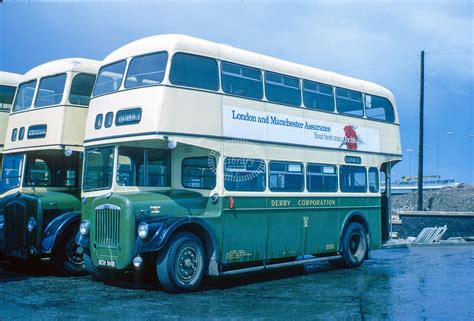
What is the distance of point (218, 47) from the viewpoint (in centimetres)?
1059

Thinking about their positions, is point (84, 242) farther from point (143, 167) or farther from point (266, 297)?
point (266, 297)

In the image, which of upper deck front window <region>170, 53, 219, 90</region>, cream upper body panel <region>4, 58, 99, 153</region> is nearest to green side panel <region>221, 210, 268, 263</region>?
upper deck front window <region>170, 53, 219, 90</region>

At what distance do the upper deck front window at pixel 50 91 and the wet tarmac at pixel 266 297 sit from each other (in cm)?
355

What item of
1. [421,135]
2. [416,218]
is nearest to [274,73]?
[416,218]

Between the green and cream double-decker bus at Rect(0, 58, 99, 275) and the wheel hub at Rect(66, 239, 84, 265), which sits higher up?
the green and cream double-decker bus at Rect(0, 58, 99, 275)

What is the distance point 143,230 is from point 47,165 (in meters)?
4.35

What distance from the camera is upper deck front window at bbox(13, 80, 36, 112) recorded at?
12969mm

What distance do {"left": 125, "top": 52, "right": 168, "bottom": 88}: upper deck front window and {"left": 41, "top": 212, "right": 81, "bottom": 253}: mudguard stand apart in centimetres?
305

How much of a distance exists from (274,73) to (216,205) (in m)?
3.08

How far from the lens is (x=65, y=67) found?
494 inches

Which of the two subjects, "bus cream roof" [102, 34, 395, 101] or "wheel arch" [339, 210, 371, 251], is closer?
"bus cream roof" [102, 34, 395, 101]

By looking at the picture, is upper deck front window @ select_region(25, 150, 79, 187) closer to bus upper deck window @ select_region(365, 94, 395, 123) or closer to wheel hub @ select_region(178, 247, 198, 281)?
wheel hub @ select_region(178, 247, 198, 281)

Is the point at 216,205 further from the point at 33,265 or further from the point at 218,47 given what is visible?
the point at 33,265

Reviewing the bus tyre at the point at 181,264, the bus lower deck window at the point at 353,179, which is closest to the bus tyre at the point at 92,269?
the bus tyre at the point at 181,264
